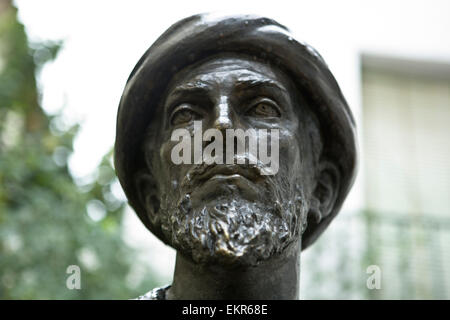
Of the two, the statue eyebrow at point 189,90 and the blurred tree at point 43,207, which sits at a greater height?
the blurred tree at point 43,207

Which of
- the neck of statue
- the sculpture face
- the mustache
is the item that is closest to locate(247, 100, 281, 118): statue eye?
the sculpture face

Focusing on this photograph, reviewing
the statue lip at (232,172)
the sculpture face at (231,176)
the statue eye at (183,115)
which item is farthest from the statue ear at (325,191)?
the statue eye at (183,115)

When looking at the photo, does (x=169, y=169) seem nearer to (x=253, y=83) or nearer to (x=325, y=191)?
(x=253, y=83)

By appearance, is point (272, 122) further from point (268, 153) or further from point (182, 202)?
point (182, 202)

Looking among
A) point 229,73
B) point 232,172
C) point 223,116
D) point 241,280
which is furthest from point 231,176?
point 229,73

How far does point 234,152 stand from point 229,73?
38 centimetres

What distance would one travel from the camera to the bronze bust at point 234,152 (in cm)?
257

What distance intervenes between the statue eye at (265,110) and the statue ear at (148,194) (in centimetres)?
55

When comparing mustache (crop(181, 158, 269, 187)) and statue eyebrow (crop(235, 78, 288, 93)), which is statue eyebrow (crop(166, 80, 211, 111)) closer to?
statue eyebrow (crop(235, 78, 288, 93))

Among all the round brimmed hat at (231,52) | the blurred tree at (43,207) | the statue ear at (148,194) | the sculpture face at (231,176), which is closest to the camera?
the sculpture face at (231,176)

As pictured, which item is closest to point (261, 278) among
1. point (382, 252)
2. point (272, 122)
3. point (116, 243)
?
point (272, 122)

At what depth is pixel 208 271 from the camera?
264cm

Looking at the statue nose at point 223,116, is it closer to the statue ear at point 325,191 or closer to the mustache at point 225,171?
the mustache at point 225,171

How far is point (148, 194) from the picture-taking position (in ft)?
10.2
